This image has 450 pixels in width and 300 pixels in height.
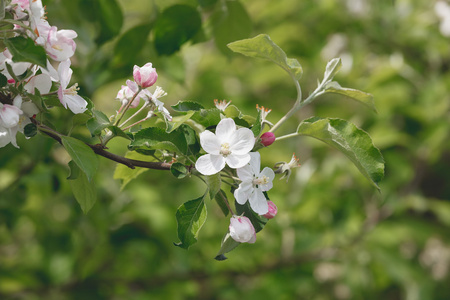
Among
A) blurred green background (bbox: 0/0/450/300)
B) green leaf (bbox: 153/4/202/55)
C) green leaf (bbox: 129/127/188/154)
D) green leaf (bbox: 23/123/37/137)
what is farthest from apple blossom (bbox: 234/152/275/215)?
blurred green background (bbox: 0/0/450/300)

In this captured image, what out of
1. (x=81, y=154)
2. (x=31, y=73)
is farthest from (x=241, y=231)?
(x=31, y=73)

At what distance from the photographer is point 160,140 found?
802 mm

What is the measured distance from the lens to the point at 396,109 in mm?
2385

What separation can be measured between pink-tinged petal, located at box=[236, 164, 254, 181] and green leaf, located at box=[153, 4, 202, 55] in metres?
0.61

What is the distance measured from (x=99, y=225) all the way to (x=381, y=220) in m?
1.29

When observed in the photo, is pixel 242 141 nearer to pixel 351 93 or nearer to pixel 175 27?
pixel 351 93

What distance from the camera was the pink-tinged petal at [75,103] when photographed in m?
0.77

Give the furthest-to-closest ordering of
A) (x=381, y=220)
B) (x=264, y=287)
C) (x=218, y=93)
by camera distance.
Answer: (x=218, y=93) < (x=381, y=220) < (x=264, y=287)

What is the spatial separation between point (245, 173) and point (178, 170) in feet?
0.35

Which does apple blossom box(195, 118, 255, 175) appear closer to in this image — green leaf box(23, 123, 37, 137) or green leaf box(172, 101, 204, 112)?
green leaf box(172, 101, 204, 112)

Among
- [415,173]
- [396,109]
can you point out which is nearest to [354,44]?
[396,109]

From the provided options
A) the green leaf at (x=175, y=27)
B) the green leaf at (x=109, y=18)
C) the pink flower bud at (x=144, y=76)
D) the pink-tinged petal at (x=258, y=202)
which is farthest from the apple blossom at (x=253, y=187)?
the green leaf at (x=109, y=18)

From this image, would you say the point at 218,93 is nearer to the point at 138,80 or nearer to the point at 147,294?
the point at 147,294

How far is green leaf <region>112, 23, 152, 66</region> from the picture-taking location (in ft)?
4.44
